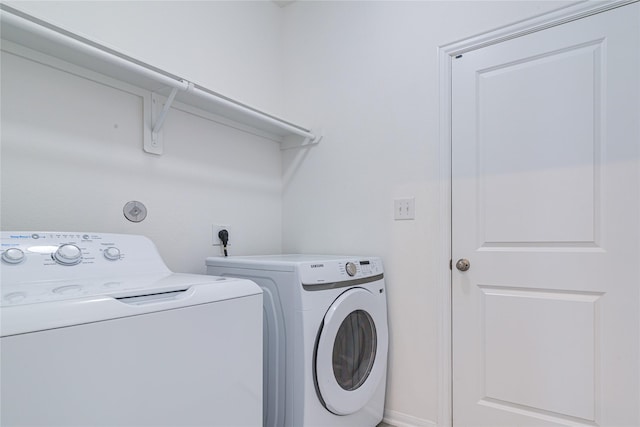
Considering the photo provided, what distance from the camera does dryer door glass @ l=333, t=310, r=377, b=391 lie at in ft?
5.16

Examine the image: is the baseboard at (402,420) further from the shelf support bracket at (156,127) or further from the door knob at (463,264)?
the shelf support bracket at (156,127)

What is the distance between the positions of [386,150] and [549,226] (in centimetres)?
85

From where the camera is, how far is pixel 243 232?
6.91 feet

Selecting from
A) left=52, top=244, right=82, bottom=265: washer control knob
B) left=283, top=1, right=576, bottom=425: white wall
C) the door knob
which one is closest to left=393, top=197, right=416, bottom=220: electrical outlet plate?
left=283, top=1, right=576, bottom=425: white wall

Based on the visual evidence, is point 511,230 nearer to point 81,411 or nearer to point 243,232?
point 243,232

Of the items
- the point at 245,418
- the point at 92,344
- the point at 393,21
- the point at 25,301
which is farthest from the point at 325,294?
the point at 393,21

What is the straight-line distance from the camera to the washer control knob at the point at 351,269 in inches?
64.1

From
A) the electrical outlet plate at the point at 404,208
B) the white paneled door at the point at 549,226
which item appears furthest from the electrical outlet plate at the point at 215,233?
the white paneled door at the point at 549,226

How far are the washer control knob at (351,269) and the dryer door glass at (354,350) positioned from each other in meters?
0.18

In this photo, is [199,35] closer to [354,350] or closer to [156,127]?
[156,127]

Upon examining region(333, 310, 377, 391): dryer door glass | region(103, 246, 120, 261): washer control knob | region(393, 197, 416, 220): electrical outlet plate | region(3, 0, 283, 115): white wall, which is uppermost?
region(3, 0, 283, 115): white wall

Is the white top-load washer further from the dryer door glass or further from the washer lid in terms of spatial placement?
the dryer door glass

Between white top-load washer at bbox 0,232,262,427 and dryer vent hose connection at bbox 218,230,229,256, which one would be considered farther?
Answer: dryer vent hose connection at bbox 218,230,229,256

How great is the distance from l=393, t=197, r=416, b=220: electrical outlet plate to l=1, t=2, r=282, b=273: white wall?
0.83 m
